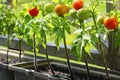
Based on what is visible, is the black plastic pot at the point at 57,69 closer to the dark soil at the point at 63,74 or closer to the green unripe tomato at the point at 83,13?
the dark soil at the point at 63,74

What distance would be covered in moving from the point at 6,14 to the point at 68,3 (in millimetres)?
963

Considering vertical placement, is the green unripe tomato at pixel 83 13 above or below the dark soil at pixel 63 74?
above

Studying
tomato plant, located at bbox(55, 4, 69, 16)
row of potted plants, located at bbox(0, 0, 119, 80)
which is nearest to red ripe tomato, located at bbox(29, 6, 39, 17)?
row of potted plants, located at bbox(0, 0, 119, 80)

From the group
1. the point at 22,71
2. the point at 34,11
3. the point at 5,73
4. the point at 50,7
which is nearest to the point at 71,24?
the point at 50,7

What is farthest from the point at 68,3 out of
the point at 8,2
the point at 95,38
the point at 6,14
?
the point at 8,2

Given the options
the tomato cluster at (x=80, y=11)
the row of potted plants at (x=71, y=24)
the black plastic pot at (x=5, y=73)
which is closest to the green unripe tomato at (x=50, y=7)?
the row of potted plants at (x=71, y=24)

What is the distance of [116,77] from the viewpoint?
209 centimetres

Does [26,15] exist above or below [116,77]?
above

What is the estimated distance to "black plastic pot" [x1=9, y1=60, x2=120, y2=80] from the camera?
6.97ft

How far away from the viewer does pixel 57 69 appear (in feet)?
8.29

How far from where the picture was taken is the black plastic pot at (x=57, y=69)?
212 centimetres

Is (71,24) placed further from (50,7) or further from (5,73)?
(5,73)

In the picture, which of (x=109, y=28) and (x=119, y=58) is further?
(x=119, y=58)

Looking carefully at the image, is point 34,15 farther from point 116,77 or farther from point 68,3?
point 116,77
